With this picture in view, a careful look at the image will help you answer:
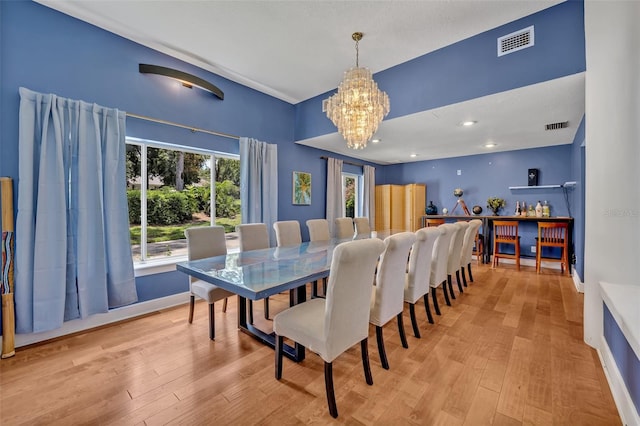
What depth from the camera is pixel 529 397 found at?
61.7 inches

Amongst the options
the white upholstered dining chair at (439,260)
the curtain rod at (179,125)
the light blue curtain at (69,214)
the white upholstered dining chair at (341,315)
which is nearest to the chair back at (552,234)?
the white upholstered dining chair at (439,260)

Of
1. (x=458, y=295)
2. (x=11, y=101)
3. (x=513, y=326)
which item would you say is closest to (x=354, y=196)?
(x=458, y=295)

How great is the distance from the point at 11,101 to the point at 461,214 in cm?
704

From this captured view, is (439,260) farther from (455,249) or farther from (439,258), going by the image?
(455,249)

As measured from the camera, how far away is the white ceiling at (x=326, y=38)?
2297mm

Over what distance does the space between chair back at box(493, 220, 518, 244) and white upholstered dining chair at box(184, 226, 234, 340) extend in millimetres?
4843

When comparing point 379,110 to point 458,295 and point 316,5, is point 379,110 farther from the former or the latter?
point 458,295

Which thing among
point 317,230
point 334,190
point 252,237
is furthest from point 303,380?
point 334,190

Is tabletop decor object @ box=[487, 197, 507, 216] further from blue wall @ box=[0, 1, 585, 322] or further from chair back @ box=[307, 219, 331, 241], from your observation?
chair back @ box=[307, 219, 331, 241]

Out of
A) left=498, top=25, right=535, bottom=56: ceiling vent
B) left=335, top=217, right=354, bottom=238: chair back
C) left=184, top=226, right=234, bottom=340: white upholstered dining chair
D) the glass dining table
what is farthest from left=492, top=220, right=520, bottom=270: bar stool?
left=184, top=226, right=234, bottom=340: white upholstered dining chair

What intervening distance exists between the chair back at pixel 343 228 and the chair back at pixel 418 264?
1.68 meters

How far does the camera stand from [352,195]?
640 centimetres

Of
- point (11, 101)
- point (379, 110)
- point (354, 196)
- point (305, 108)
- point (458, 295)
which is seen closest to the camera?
point (11, 101)

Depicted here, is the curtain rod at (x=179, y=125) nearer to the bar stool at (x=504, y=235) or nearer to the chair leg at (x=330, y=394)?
the chair leg at (x=330, y=394)
